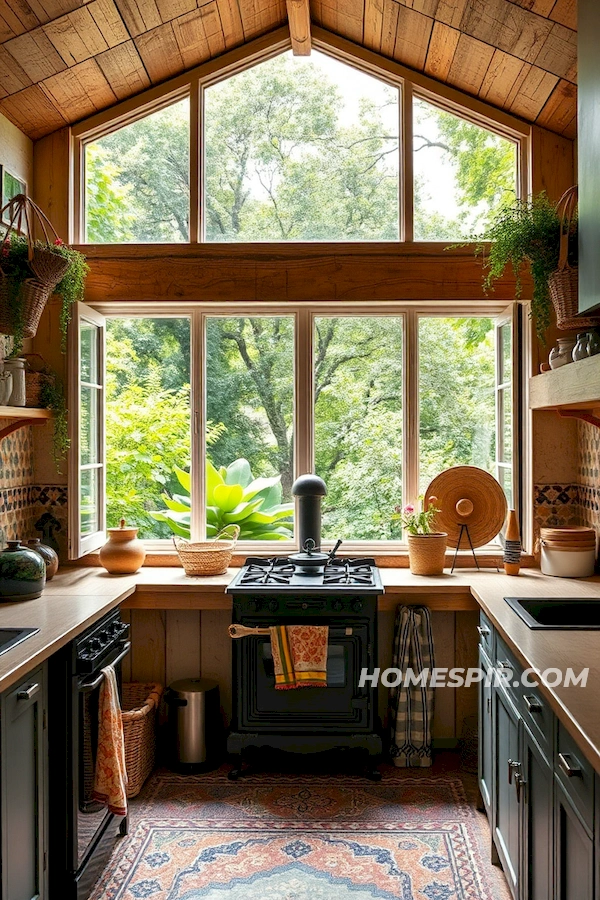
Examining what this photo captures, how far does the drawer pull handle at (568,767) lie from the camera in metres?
1.70

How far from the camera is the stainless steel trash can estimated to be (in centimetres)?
382

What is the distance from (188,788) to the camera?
3.66 m

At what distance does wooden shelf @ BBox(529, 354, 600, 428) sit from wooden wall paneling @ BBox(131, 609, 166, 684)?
7.07ft

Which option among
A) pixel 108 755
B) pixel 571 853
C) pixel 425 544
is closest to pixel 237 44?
pixel 425 544

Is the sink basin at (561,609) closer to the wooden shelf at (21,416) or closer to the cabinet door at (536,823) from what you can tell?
the cabinet door at (536,823)

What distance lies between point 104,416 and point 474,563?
2079 millimetres

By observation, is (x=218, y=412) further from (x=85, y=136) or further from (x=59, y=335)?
(x=85, y=136)

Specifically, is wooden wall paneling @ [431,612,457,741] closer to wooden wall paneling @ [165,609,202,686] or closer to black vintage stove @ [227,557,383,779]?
black vintage stove @ [227,557,383,779]

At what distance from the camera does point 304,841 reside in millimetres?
3148

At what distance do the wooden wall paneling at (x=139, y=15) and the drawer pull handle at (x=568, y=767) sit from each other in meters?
3.30

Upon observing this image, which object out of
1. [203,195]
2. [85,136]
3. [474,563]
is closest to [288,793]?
[474,563]

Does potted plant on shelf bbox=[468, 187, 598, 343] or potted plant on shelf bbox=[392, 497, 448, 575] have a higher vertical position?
potted plant on shelf bbox=[468, 187, 598, 343]

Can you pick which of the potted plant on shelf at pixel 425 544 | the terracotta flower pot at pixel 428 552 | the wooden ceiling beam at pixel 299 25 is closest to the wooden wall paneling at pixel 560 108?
the wooden ceiling beam at pixel 299 25

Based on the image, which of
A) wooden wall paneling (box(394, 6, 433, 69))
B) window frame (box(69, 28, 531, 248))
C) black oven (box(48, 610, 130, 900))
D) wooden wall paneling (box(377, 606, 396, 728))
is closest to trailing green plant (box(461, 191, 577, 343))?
window frame (box(69, 28, 531, 248))
